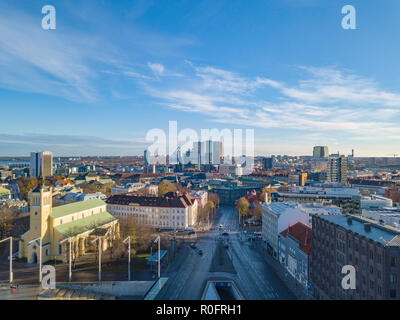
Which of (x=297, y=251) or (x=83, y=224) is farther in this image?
(x=83, y=224)

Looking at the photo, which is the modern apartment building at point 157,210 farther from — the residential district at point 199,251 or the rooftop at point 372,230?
the rooftop at point 372,230

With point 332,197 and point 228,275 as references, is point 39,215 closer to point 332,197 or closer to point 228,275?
point 228,275

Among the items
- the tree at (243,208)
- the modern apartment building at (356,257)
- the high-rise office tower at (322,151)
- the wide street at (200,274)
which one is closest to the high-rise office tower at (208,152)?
the high-rise office tower at (322,151)

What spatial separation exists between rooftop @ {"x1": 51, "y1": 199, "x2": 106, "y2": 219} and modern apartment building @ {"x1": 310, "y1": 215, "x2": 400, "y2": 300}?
26.2 meters

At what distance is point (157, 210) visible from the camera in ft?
155

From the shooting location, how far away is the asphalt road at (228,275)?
22.3 meters

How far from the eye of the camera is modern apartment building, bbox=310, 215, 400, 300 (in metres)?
15.6

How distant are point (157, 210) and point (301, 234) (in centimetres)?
2608

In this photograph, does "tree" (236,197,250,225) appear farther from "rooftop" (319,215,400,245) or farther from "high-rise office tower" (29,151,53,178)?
"high-rise office tower" (29,151,53,178)

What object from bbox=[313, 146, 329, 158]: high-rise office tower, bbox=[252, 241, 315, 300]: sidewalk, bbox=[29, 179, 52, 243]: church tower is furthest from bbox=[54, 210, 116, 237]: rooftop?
bbox=[313, 146, 329, 158]: high-rise office tower

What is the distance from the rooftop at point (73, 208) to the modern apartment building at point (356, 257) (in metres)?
26.2

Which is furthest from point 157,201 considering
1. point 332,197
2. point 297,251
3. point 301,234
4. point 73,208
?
point 332,197
